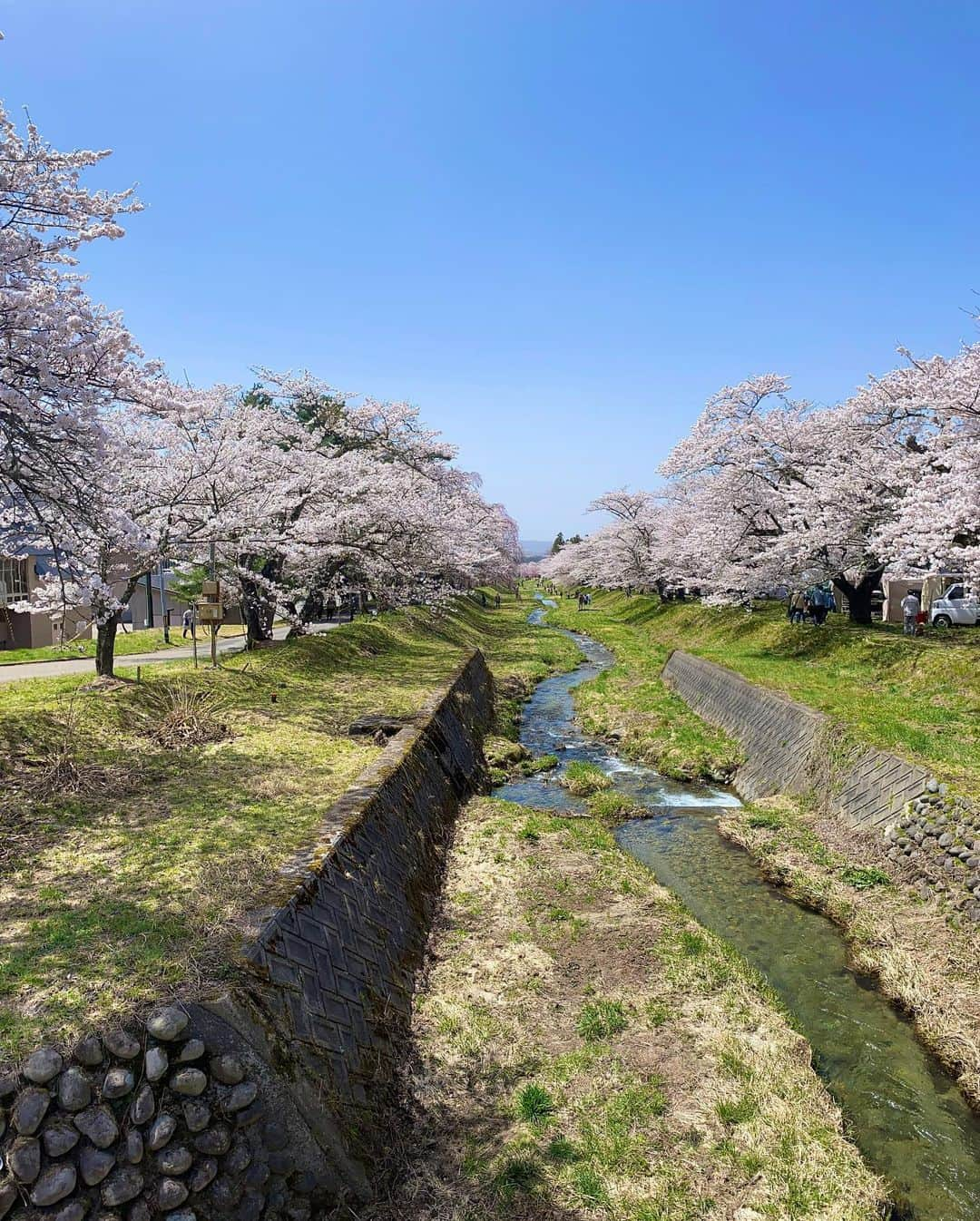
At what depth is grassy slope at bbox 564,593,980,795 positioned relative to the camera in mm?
11484

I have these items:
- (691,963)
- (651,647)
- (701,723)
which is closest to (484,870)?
(691,963)

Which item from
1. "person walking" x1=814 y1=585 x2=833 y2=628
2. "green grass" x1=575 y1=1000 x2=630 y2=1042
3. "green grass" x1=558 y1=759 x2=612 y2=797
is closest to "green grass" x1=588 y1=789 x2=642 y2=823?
"green grass" x1=558 y1=759 x2=612 y2=797

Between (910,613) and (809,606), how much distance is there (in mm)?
3636

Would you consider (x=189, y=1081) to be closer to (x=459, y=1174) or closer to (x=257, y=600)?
(x=459, y=1174)

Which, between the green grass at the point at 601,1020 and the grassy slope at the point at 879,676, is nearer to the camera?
the green grass at the point at 601,1020

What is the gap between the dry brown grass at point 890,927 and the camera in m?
6.67

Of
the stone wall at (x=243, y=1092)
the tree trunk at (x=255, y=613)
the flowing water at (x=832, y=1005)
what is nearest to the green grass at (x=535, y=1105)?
the stone wall at (x=243, y=1092)

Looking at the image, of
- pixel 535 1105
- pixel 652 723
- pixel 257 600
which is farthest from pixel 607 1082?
pixel 257 600

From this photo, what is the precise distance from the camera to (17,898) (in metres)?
5.82

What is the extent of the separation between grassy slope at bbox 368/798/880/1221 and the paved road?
11732mm

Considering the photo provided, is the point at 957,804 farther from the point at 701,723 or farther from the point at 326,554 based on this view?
the point at 326,554

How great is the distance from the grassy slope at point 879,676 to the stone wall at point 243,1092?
7899 mm

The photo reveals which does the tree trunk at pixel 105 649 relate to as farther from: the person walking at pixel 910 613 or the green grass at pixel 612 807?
the person walking at pixel 910 613

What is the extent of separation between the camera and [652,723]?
1844 cm
